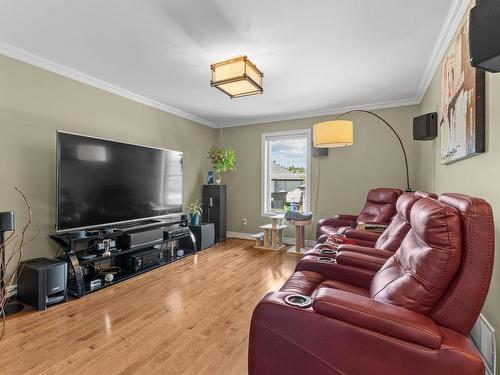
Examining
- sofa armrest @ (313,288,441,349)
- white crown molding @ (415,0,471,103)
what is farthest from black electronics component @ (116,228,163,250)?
white crown molding @ (415,0,471,103)

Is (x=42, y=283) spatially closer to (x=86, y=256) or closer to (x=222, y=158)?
(x=86, y=256)

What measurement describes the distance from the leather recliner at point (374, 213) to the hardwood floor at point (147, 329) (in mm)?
1051

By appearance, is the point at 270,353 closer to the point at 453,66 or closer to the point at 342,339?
the point at 342,339

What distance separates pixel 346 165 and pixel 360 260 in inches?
119

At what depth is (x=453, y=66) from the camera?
85.1 inches

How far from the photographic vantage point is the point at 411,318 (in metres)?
1.05

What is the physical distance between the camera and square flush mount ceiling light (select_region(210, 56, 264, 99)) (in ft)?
8.27

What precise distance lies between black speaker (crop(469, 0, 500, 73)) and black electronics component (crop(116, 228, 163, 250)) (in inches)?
136

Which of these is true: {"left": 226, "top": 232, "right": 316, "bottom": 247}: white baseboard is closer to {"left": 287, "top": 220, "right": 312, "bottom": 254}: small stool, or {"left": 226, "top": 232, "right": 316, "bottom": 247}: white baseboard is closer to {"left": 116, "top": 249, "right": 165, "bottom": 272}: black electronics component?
{"left": 287, "top": 220, "right": 312, "bottom": 254}: small stool

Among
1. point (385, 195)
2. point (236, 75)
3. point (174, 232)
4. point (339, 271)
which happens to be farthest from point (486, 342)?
point (174, 232)

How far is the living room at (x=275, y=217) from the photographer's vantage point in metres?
1.11

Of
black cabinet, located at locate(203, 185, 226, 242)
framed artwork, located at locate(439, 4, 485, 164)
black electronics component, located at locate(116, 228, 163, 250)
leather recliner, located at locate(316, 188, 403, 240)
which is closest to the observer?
framed artwork, located at locate(439, 4, 485, 164)

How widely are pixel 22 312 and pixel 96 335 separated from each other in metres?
0.95

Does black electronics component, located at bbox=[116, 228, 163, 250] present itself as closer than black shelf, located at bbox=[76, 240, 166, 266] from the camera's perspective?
No
